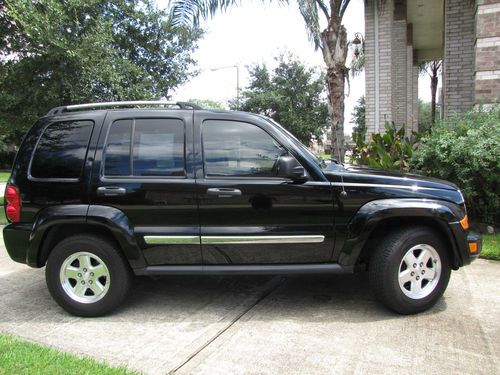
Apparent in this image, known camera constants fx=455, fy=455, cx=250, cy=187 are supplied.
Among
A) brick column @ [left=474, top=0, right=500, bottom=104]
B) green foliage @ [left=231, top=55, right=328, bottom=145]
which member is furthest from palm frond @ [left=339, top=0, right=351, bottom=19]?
green foliage @ [left=231, top=55, right=328, bottom=145]

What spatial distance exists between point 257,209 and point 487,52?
6980mm

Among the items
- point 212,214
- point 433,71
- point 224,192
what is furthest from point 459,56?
point 433,71

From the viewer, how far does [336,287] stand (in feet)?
16.1

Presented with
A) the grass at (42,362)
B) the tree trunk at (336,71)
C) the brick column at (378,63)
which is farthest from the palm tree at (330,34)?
the grass at (42,362)

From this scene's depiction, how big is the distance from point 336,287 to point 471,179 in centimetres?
321

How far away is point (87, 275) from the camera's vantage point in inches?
163

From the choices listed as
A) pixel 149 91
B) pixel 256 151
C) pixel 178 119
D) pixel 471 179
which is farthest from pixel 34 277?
pixel 149 91

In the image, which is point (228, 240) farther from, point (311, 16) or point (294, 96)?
point (294, 96)

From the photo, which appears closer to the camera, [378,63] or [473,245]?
[473,245]

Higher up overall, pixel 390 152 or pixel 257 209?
pixel 390 152

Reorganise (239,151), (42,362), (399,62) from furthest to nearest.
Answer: (399,62) < (239,151) < (42,362)

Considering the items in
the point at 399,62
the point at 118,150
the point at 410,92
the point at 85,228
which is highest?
the point at 399,62

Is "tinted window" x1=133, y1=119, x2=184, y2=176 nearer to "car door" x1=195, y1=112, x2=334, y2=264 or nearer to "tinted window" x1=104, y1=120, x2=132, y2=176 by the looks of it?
"tinted window" x1=104, y1=120, x2=132, y2=176

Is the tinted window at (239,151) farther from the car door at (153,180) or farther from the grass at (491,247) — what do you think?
the grass at (491,247)
